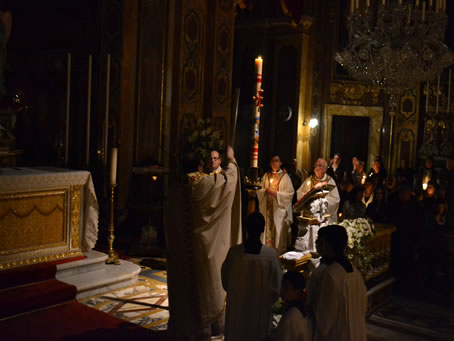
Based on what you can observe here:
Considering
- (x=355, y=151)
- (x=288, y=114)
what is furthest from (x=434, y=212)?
(x=355, y=151)

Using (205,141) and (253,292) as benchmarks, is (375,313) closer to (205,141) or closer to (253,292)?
(253,292)

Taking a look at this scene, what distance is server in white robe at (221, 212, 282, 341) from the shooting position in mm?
4273

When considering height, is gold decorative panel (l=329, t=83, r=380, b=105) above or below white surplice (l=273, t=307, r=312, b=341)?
above

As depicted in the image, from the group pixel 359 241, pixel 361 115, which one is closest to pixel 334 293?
pixel 359 241

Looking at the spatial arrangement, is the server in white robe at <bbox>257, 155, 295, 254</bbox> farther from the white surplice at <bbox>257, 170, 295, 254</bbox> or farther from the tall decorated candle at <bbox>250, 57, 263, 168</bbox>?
the tall decorated candle at <bbox>250, 57, 263, 168</bbox>

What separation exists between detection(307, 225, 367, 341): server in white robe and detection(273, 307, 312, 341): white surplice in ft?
0.44

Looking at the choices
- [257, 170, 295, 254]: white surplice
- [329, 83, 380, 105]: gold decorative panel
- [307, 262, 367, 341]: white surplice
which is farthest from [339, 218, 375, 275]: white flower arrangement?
[329, 83, 380, 105]: gold decorative panel

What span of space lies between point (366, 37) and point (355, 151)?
391 inches

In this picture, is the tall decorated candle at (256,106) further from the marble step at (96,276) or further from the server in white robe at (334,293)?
the marble step at (96,276)

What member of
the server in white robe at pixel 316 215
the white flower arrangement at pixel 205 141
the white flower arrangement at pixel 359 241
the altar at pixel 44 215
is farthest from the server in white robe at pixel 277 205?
the altar at pixel 44 215

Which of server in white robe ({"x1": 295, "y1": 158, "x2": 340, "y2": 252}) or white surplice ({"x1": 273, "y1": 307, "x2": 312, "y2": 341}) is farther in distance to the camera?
server in white robe ({"x1": 295, "y1": 158, "x2": 340, "y2": 252})

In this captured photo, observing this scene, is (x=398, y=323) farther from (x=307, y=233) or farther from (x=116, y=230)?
(x=116, y=230)

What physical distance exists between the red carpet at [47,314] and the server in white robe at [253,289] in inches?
52.9

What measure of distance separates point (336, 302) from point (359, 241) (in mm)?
3269
